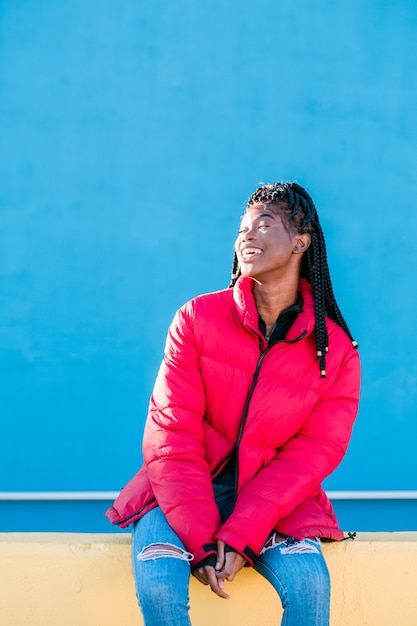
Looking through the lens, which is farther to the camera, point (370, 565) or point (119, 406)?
point (119, 406)

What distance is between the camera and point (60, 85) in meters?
4.36

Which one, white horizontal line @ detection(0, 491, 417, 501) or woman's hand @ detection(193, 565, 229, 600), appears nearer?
woman's hand @ detection(193, 565, 229, 600)

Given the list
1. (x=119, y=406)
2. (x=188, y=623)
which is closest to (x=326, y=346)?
(x=188, y=623)

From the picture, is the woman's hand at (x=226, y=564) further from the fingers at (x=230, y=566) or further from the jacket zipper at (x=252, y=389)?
the jacket zipper at (x=252, y=389)

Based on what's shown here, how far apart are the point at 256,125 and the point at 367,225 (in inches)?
29.9

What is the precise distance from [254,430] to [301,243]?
65 cm

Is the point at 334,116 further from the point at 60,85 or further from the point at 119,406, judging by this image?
the point at 119,406

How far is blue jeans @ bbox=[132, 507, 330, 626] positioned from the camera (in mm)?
2090

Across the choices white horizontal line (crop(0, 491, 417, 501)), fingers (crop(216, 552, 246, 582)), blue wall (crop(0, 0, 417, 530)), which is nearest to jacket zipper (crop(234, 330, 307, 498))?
fingers (crop(216, 552, 246, 582))

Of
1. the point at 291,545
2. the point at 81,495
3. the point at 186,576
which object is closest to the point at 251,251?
the point at 291,545

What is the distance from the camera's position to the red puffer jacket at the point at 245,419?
7.65 ft

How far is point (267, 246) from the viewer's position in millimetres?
2607

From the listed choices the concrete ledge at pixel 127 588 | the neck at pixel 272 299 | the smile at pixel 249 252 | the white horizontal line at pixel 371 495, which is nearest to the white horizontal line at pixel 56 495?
the white horizontal line at pixel 371 495

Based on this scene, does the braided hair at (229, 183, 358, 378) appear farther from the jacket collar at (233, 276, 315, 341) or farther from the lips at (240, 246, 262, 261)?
the lips at (240, 246, 262, 261)
